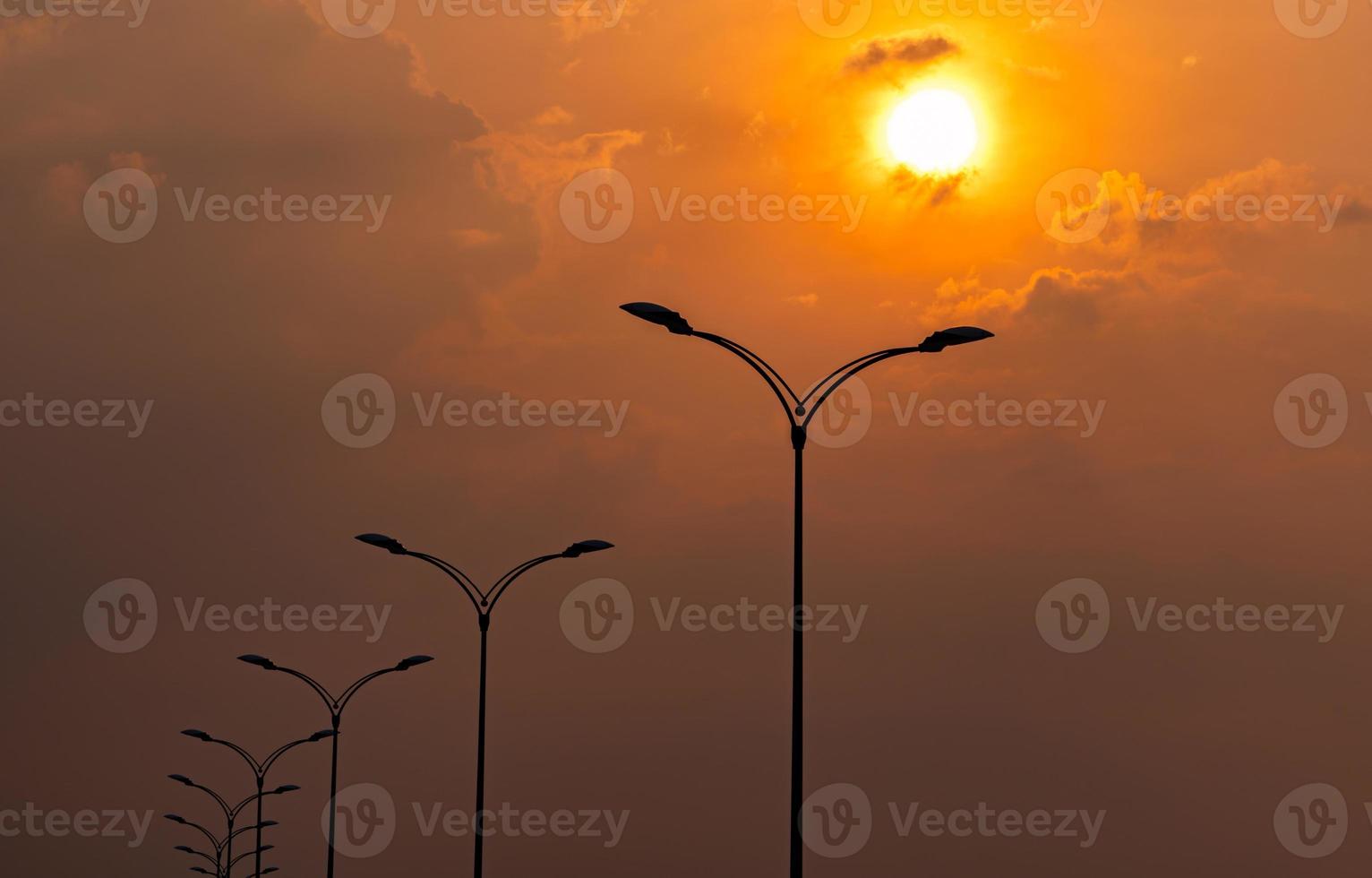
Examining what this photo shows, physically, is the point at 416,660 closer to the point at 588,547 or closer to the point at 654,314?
the point at 588,547

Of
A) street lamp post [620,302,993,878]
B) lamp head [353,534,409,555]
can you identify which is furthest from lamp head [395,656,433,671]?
street lamp post [620,302,993,878]

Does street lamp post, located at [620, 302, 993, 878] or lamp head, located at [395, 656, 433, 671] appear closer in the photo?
street lamp post, located at [620, 302, 993, 878]

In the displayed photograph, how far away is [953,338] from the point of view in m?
25.5

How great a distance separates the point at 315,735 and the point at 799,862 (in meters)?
53.6

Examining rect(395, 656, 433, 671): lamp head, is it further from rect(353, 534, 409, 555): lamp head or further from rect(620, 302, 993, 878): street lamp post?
rect(620, 302, 993, 878): street lamp post

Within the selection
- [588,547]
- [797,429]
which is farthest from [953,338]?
[588,547]

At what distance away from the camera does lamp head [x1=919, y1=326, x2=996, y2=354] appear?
2534 cm

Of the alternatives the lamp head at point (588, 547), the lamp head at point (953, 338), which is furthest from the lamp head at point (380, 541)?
the lamp head at point (953, 338)

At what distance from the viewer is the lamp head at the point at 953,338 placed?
998 inches

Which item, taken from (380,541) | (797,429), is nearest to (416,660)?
(380,541)

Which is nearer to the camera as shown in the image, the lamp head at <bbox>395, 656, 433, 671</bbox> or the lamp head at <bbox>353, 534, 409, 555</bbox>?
the lamp head at <bbox>353, 534, 409, 555</bbox>

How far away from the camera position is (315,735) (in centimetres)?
7225

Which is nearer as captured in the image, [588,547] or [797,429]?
[797,429]

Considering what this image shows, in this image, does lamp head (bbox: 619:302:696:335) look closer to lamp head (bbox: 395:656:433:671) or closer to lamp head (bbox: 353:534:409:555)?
lamp head (bbox: 353:534:409:555)
